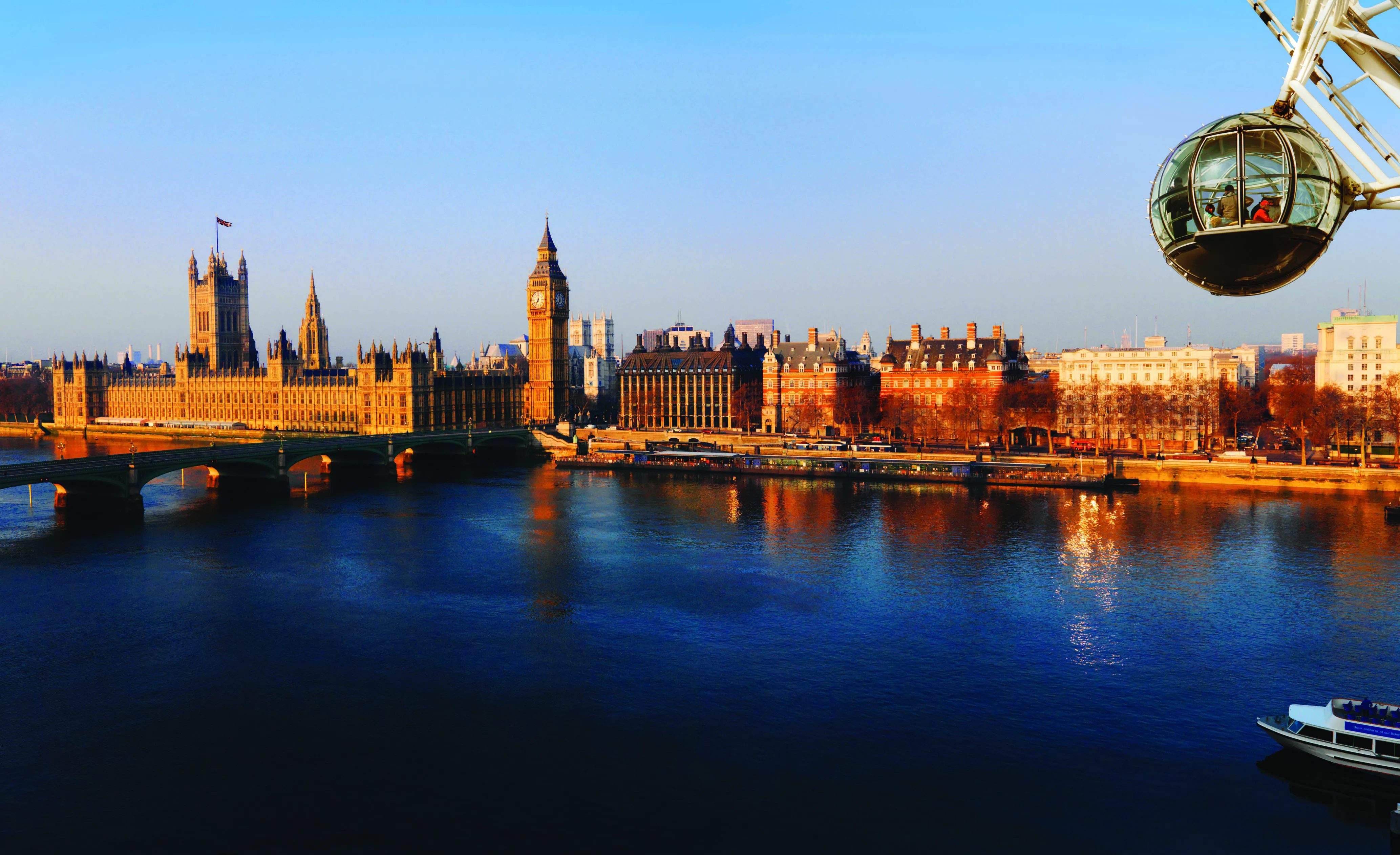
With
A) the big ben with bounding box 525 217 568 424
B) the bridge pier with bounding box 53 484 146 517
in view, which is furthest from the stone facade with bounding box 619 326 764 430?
the bridge pier with bounding box 53 484 146 517

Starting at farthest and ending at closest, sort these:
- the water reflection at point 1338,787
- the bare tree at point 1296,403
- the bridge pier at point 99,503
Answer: the bare tree at point 1296,403, the bridge pier at point 99,503, the water reflection at point 1338,787

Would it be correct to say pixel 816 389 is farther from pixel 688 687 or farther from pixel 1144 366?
pixel 688 687

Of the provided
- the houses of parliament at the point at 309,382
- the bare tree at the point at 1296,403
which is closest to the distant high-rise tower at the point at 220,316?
the houses of parliament at the point at 309,382

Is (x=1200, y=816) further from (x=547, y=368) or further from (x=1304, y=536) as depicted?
(x=547, y=368)

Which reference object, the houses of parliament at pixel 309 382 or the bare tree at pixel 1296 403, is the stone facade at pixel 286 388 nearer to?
the houses of parliament at pixel 309 382

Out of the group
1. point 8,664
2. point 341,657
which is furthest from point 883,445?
point 8,664

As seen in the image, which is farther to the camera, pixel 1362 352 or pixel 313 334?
pixel 313 334

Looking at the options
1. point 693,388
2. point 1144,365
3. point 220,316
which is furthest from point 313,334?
point 1144,365
